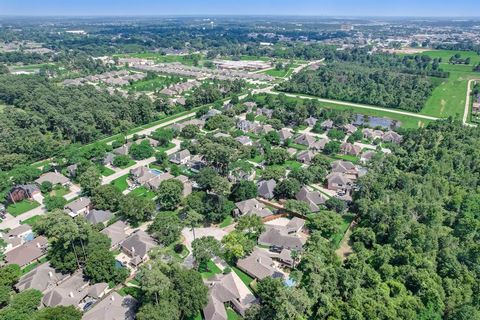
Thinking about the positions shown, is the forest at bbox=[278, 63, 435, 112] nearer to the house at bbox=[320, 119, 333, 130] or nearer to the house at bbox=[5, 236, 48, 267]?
the house at bbox=[320, 119, 333, 130]

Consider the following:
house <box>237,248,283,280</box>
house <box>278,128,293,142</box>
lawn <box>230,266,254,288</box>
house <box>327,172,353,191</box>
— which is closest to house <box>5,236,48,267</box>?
lawn <box>230,266,254,288</box>

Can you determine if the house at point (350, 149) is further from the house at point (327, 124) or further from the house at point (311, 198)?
the house at point (311, 198)

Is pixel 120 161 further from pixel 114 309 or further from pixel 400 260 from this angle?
pixel 400 260

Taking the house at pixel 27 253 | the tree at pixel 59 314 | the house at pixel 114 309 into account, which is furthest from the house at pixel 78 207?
the tree at pixel 59 314

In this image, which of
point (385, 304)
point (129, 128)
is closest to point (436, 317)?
point (385, 304)

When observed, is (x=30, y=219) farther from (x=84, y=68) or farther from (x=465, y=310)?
(x=84, y=68)

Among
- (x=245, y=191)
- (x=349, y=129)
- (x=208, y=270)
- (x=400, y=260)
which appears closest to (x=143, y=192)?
(x=245, y=191)

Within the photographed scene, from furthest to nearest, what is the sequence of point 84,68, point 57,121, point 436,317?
point 84,68 < point 57,121 < point 436,317
